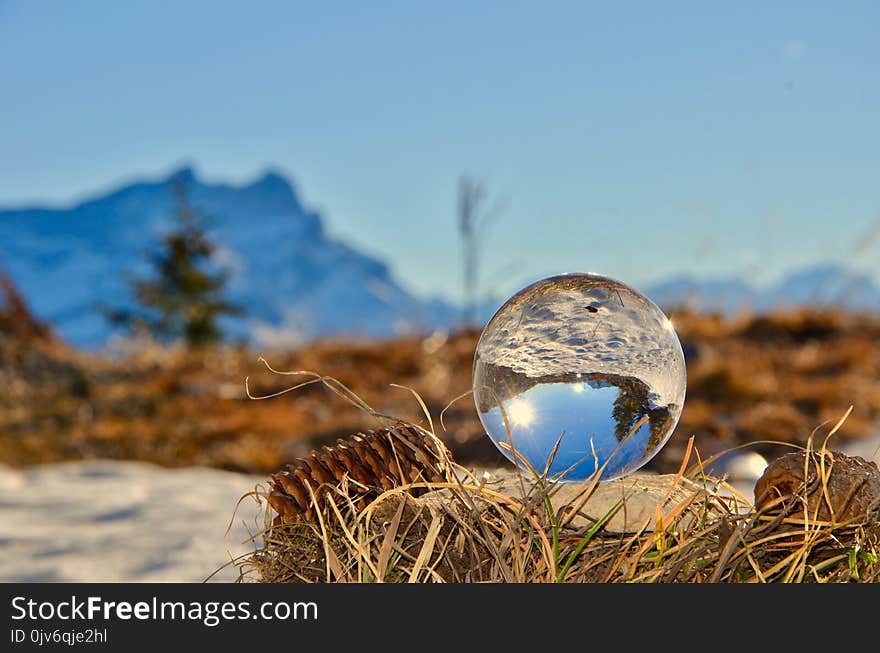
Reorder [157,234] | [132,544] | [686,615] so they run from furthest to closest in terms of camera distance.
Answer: [157,234], [132,544], [686,615]

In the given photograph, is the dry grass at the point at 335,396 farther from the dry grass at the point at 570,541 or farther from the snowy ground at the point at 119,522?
the dry grass at the point at 570,541

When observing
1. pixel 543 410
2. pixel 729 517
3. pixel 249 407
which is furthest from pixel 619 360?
pixel 249 407

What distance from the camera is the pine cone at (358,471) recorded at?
1.97m

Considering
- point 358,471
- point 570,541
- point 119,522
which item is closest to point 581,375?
point 570,541

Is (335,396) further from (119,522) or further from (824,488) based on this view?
(824,488)

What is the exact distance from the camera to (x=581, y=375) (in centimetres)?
211

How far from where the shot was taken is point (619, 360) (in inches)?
83.2

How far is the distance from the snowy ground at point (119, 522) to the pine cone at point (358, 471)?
6.91ft

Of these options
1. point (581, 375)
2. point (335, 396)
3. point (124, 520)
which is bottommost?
point (335, 396)

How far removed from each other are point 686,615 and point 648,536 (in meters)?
0.41

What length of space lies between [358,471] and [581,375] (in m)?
0.58

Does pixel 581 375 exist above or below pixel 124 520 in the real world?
above

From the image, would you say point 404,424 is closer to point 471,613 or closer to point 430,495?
point 430,495

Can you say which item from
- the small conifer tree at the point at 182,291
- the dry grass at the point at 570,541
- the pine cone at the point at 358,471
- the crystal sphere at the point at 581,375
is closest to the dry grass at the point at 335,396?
the crystal sphere at the point at 581,375
